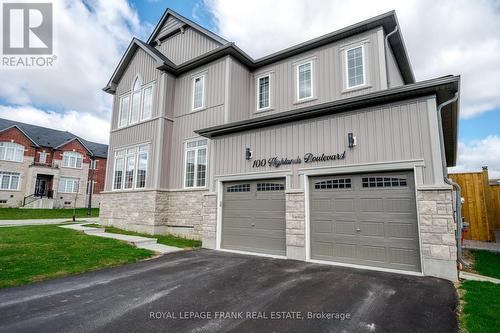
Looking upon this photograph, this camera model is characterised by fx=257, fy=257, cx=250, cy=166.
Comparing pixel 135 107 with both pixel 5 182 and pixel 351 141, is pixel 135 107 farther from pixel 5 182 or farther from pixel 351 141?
pixel 5 182

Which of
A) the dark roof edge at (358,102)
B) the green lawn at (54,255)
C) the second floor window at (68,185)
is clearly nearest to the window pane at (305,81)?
the dark roof edge at (358,102)

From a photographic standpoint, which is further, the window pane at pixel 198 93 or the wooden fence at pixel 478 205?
the window pane at pixel 198 93

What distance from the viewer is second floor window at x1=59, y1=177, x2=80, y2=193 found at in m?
32.7

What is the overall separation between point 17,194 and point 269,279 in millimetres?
35883

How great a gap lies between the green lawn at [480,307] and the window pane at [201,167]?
367 inches

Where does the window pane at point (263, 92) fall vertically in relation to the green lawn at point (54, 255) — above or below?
above

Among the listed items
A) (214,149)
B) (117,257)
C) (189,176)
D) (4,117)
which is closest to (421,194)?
(214,149)

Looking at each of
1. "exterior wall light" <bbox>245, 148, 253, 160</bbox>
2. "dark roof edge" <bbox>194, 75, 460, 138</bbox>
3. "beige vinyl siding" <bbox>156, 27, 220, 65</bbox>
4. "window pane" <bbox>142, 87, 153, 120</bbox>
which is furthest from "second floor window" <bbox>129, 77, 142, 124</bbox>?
"exterior wall light" <bbox>245, 148, 253, 160</bbox>

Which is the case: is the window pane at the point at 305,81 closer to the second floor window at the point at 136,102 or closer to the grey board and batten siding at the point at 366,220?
the grey board and batten siding at the point at 366,220

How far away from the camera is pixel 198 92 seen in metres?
12.7

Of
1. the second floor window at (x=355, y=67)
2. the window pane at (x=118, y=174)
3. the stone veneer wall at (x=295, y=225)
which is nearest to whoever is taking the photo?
the stone veneer wall at (x=295, y=225)

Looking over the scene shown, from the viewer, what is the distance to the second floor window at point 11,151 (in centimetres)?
2881

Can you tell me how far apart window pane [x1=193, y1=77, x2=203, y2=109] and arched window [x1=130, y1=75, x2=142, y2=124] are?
3.65 meters

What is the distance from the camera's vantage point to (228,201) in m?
9.50
